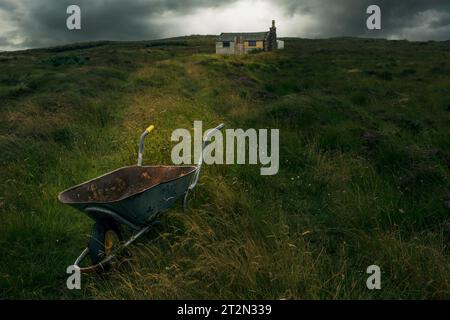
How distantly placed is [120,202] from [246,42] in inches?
2144

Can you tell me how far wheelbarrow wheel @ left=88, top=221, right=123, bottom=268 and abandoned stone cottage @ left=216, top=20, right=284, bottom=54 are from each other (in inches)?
2037

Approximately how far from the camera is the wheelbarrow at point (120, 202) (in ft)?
11.4

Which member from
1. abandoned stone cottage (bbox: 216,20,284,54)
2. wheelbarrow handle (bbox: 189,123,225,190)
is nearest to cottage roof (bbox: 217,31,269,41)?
abandoned stone cottage (bbox: 216,20,284,54)

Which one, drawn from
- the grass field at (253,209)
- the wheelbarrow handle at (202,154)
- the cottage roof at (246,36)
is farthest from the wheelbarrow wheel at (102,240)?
the cottage roof at (246,36)

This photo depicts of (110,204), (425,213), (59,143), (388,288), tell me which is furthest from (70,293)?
(59,143)

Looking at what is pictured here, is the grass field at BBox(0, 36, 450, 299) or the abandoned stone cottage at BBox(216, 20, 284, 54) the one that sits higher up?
the abandoned stone cottage at BBox(216, 20, 284, 54)

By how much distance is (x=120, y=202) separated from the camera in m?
3.40

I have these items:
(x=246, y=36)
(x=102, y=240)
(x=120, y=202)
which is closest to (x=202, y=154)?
(x=120, y=202)

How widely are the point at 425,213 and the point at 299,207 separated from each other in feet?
4.88

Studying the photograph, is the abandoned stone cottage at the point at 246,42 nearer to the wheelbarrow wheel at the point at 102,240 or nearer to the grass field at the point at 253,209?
the grass field at the point at 253,209

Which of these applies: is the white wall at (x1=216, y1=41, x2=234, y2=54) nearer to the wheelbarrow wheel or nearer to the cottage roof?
the cottage roof

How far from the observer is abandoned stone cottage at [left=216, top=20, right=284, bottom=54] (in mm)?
53031

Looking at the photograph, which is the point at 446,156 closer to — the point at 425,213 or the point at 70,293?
the point at 425,213

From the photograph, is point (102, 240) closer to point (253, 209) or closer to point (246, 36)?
point (253, 209)
